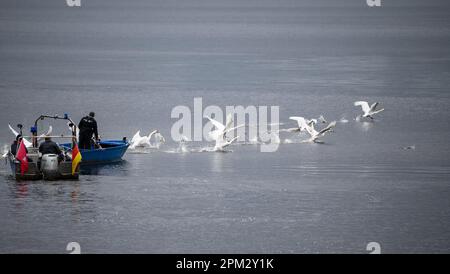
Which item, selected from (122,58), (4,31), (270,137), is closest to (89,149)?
(270,137)

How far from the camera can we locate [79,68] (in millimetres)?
98000

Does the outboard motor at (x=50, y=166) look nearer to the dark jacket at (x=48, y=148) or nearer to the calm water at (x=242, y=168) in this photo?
the dark jacket at (x=48, y=148)

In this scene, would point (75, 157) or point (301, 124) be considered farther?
point (301, 124)

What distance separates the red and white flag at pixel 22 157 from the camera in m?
41.1

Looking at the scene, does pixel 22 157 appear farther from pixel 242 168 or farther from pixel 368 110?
pixel 368 110

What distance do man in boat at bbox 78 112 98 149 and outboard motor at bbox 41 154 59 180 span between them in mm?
3302

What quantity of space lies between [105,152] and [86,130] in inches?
46.9

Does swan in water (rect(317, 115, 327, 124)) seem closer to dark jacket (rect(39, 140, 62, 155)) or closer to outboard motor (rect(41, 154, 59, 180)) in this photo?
outboard motor (rect(41, 154, 59, 180))

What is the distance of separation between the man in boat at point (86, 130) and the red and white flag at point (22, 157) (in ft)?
12.3

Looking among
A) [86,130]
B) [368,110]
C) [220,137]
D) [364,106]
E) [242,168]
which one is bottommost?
[242,168]

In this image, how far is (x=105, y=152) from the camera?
45438 mm

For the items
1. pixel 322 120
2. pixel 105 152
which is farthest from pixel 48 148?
pixel 322 120

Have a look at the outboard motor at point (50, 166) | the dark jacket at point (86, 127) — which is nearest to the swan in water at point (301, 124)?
the dark jacket at point (86, 127)

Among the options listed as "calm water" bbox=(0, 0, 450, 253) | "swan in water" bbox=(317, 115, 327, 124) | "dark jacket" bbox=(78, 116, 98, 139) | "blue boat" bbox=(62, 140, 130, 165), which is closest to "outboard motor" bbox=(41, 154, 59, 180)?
"calm water" bbox=(0, 0, 450, 253)
